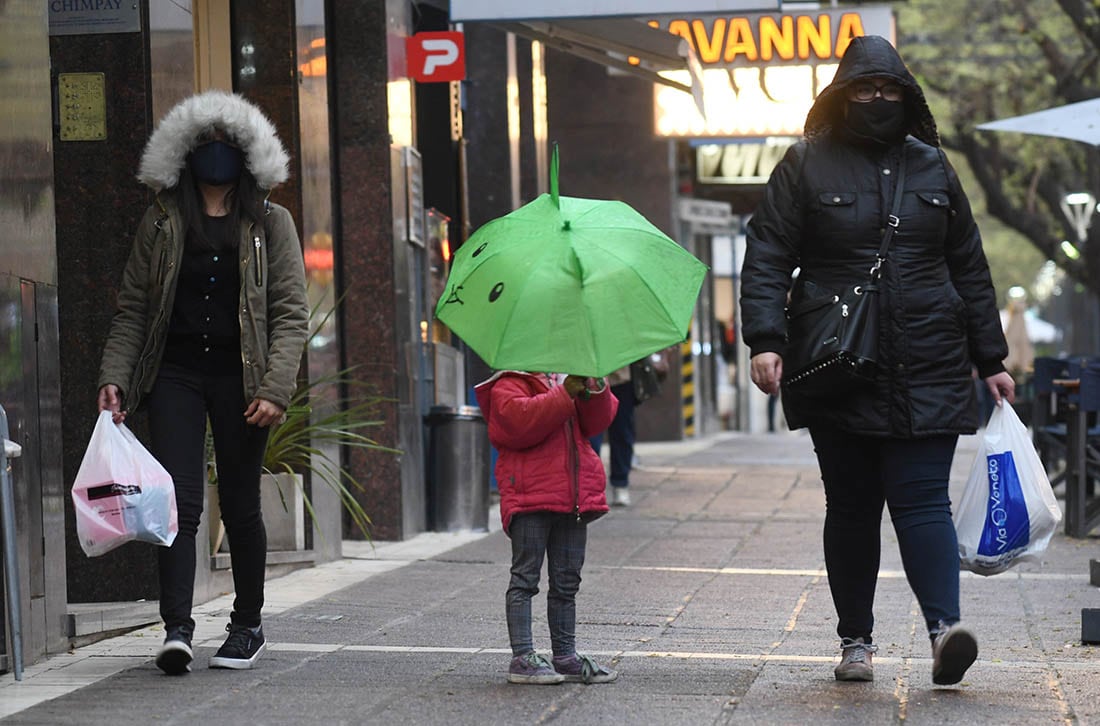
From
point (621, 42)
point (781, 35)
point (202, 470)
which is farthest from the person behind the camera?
point (781, 35)

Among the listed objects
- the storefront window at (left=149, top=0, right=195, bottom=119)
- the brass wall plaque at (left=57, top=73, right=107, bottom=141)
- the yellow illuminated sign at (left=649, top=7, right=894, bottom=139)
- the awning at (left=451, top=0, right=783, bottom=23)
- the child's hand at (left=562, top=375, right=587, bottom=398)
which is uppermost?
the yellow illuminated sign at (left=649, top=7, right=894, bottom=139)

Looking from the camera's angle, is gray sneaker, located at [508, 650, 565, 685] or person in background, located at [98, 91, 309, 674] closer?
gray sneaker, located at [508, 650, 565, 685]

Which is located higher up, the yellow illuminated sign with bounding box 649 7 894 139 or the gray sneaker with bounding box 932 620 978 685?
the yellow illuminated sign with bounding box 649 7 894 139

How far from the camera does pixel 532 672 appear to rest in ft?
18.5

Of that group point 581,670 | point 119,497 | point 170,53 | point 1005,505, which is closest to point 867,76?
point 1005,505

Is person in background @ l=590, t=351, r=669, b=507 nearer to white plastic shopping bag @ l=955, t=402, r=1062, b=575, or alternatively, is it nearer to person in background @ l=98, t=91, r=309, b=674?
person in background @ l=98, t=91, r=309, b=674

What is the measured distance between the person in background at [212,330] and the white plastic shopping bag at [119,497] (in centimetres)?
16

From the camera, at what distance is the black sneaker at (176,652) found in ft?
18.9

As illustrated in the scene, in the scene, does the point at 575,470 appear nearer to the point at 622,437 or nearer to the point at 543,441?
the point at 543,441

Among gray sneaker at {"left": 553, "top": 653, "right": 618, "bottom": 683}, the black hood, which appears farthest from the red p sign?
gray sneaker at {"left": 553, "top": 653, "right": 618, "bottom": 683}

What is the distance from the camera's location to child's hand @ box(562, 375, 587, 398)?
552 centimetres

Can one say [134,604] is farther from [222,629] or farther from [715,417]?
[715,417]

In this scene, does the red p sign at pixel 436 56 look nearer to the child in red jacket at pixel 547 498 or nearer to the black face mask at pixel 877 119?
the child in red jacket at pixel 547 498

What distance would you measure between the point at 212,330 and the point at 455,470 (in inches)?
208
